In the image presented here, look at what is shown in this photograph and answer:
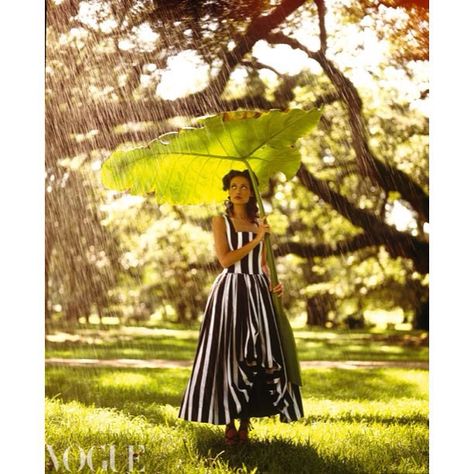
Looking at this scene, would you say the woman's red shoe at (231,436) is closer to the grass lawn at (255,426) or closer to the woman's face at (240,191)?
the grass lawn at (255,426)

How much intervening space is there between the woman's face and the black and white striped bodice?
12cm

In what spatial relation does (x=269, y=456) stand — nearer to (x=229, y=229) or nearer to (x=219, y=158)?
(x=229, y=229)

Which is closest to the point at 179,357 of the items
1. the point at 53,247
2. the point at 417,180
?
the point at 53,247

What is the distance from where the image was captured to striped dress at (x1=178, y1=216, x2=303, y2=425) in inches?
154

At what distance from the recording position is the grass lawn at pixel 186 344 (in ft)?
15.1

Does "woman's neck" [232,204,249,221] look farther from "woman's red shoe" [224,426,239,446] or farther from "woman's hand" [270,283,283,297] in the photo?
"woman's red shoe" [224,426,239,446]

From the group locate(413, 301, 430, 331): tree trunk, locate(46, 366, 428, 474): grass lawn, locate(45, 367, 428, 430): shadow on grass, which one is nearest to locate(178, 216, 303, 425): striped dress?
locate(46, 366, 428, 474): grass lawn

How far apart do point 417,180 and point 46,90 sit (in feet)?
8.13

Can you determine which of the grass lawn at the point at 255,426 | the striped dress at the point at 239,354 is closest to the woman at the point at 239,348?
the striped dress at the point at 239,354

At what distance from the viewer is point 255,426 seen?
165 inches

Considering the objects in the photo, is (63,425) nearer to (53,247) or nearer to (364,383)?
(53,247)

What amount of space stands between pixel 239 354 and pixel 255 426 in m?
0.54

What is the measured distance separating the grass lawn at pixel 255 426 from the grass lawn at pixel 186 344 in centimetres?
11

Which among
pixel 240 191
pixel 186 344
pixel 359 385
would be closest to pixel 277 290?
pixel 240 191
